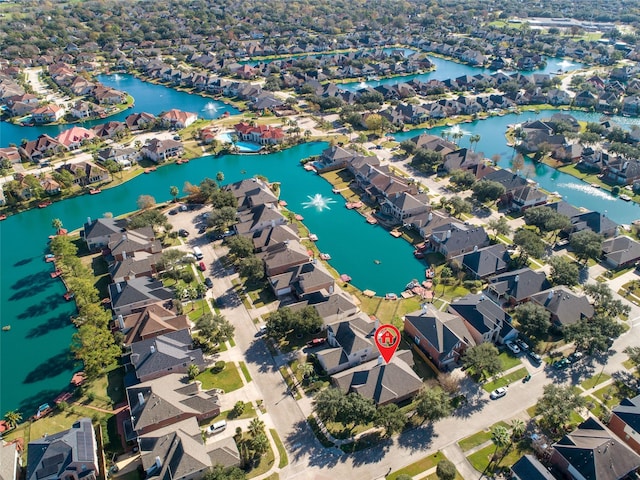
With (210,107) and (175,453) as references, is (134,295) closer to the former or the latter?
(175,453)

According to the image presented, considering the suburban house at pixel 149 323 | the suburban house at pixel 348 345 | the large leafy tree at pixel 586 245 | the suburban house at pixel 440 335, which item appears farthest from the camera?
the large leafy tree at pixel 586 245

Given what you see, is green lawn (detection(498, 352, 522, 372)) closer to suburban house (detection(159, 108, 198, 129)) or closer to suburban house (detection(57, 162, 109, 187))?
suburban house (detection(57, 162, 109, 187))

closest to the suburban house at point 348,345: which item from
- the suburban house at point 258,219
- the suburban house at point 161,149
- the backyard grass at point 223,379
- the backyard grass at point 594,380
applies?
the backyard grass at point 223,379

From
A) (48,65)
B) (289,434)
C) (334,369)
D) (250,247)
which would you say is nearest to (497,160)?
(250,247)

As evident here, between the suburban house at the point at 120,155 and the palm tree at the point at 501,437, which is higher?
the palm tree at the point at 501,437

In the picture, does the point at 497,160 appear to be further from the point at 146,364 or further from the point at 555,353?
the point at 146,364

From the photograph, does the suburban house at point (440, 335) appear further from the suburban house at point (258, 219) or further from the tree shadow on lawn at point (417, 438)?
the suburban house at point (258, 219)

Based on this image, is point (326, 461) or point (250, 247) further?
point (250, 247)
